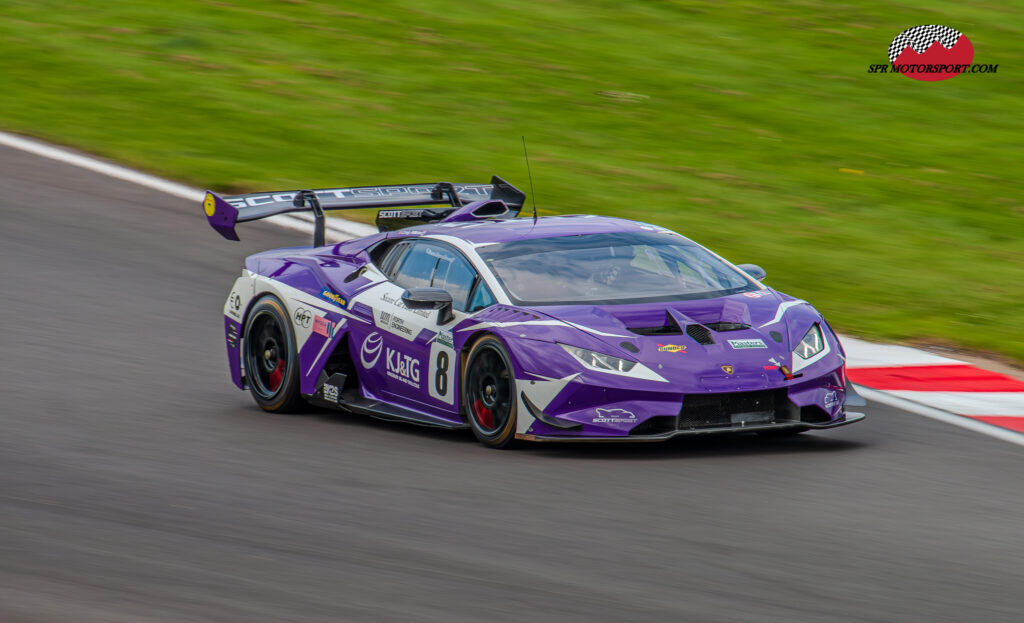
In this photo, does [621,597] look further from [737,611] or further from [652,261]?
[652,261]

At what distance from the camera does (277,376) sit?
10219mm

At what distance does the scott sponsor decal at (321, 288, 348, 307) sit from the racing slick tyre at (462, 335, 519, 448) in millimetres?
1494

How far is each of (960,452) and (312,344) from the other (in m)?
4.07

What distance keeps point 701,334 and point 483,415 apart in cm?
129

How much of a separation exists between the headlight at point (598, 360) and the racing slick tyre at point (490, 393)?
36cm

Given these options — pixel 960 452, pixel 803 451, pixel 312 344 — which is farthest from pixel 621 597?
pixel 312 344

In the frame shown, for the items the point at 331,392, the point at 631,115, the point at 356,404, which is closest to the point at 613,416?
the point at 356,404

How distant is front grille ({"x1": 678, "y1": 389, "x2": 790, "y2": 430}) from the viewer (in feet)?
25.8

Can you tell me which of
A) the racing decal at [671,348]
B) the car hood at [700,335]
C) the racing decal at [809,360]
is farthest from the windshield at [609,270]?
the racing decal at [809,360]

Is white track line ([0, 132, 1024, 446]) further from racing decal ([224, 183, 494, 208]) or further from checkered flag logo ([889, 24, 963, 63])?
checkered flag logo ([889, 24, 963, 63])

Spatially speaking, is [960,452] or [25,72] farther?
[25,72]

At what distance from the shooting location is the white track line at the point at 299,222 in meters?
9.20

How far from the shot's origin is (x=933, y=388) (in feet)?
33.6

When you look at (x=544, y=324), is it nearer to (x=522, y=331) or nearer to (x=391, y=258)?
(x=522, y=331)
